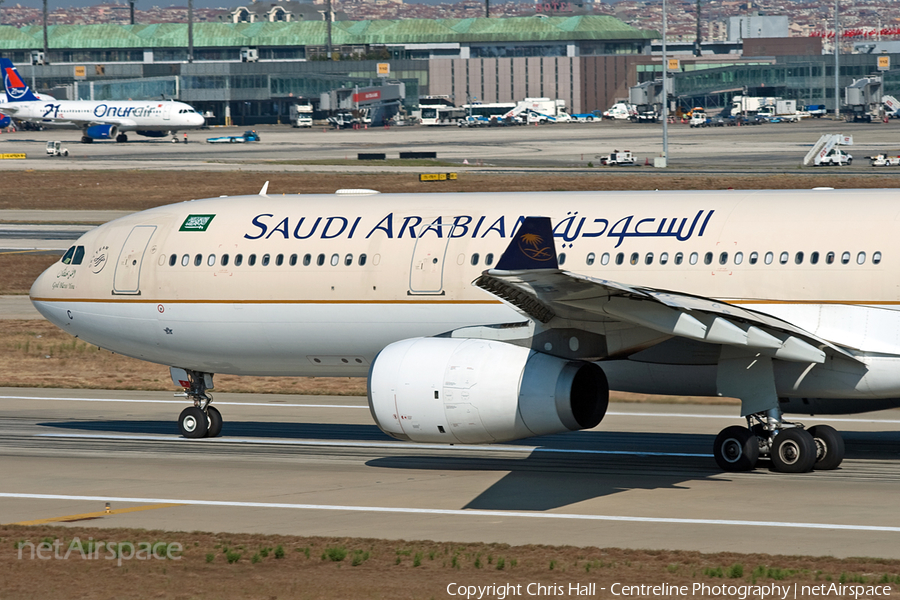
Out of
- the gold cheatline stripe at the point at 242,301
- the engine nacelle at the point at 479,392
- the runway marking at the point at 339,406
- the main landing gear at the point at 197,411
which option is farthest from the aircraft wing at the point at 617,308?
the main landing gear at the point at 197,411

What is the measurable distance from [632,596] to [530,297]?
6.40 metres

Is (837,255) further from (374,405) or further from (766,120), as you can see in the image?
(766,120)

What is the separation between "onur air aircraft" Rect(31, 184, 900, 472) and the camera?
61.3 ft

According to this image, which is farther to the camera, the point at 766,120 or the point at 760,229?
the point at 766,120

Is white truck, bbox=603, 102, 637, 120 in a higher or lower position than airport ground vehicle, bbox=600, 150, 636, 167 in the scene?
higher

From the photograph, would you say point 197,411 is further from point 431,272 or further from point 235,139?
point 235,139


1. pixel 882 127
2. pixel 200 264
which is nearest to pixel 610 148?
pixel 882 127

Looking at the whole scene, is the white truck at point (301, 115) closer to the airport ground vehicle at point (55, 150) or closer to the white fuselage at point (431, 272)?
the airport ground vehicle at point (55, 150)

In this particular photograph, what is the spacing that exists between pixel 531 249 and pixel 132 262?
11.1 metres

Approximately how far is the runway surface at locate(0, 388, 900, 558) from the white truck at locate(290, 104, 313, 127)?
150 metres

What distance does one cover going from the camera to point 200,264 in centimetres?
2434

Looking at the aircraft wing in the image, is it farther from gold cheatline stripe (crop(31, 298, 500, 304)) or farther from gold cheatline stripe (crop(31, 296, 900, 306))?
gold cheatline stripe (crop(31, 298, 500, 304))

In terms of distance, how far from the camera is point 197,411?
25.2 m

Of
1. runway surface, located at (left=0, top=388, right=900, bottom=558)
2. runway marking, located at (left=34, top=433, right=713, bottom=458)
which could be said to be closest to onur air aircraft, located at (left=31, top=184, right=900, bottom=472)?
runway marking, located at (left=34, top=433, right=713, bottom=458)
